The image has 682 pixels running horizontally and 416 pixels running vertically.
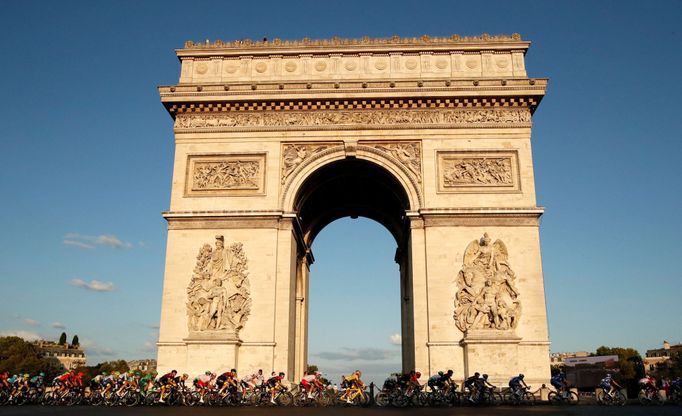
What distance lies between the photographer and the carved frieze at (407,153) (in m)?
23.8

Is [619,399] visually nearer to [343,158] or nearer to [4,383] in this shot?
[343,158]

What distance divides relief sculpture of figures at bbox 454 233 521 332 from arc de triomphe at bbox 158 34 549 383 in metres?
0.05

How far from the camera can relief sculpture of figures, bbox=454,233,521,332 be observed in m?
21.6

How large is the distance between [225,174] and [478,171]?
9635 millimetres

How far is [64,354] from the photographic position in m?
108

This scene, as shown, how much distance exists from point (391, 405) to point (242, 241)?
8219 millimetres

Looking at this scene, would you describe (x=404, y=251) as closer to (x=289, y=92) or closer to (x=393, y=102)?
(x=393, y=102)

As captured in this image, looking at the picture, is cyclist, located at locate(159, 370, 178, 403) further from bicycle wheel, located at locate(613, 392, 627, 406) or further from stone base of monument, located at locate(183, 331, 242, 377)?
bicycle wheel, located at locate(613, 392, 627, 406)

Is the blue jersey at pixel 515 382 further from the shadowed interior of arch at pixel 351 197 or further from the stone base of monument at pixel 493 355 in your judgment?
the shadowed interior of arch at pixel 351 197

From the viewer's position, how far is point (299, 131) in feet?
79.9

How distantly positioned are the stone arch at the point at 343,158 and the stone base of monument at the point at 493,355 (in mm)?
5467

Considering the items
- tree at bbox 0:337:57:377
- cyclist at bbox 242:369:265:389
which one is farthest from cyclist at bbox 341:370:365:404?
tree at bbox 0:337:57:377

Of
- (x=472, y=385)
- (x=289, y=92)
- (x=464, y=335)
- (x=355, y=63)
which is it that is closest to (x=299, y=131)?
(x=289, y=92)

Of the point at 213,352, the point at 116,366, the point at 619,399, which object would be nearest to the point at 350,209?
the point at 213,352
